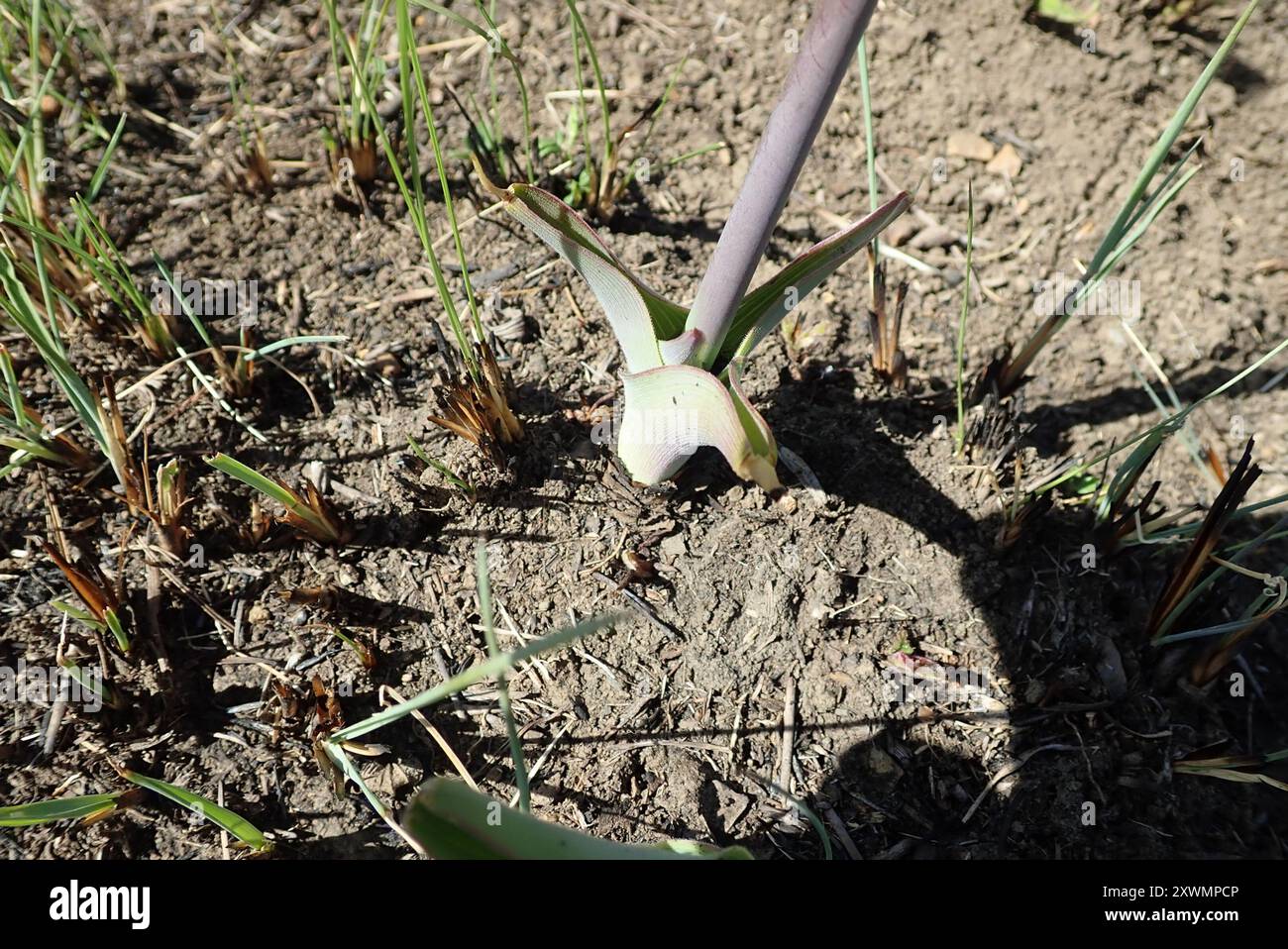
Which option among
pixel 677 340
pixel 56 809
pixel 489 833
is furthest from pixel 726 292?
pixel 56 809

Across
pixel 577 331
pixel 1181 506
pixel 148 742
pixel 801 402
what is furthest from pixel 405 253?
pixel 1181 506

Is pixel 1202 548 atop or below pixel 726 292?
below

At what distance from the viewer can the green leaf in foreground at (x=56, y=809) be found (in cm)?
119

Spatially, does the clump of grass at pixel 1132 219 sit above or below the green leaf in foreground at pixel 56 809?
above

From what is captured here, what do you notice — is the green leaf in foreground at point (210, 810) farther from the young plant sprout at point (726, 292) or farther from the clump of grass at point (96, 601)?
the young plant sprout at point (726, 292)

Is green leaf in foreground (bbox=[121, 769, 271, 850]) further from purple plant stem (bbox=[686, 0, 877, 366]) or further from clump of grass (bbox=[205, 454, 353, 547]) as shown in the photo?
purple plant stem (bbox=[686, 0, 877, 366])

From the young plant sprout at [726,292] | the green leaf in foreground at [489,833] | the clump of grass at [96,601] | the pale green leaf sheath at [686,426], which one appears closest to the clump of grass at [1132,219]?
the young plant sprout at [726,292]

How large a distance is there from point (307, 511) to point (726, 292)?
84 cm

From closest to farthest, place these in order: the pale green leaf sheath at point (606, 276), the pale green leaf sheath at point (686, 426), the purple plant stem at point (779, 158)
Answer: the purple plant stem at point (779, 158), the pale green leaf sheath at point (686, 426), the pale green leaf sheath at point (606, 276)

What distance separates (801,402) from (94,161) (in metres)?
1.79

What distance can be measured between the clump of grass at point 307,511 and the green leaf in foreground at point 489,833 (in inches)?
25.7

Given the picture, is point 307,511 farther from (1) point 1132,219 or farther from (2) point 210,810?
(1) point 1132,219

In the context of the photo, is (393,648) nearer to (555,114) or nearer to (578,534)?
(578,534)

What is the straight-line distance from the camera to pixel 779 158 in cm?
109
